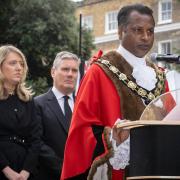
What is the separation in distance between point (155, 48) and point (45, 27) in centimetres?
2295

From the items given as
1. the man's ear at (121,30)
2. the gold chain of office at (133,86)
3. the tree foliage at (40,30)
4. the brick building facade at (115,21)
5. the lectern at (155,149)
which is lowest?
the lectern at (155,149)

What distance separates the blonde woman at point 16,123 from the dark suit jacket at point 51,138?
24cm

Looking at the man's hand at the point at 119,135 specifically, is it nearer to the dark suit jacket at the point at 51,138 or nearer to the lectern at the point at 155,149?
the lectern at the point at 155,149

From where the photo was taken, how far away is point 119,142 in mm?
4273

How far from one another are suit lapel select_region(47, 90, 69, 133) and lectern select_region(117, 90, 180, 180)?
3.10 m

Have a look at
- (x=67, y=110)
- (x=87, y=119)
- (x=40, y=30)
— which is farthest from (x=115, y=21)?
(x=87, y=119)

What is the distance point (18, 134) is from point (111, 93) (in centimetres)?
162

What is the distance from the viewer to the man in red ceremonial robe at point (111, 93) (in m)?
4.63

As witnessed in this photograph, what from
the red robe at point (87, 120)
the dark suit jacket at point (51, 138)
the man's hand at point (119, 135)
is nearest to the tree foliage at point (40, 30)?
the dark suit jacket at point (51, 138)

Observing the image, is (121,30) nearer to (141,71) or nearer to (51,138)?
(141,71)

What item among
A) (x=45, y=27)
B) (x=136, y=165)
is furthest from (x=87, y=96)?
(x=45, y=27)

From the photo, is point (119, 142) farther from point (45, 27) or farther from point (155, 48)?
point (155, 48)

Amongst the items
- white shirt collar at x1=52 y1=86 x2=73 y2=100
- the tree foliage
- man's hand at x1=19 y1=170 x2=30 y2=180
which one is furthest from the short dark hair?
the tree foliage

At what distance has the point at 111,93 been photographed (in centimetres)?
471
